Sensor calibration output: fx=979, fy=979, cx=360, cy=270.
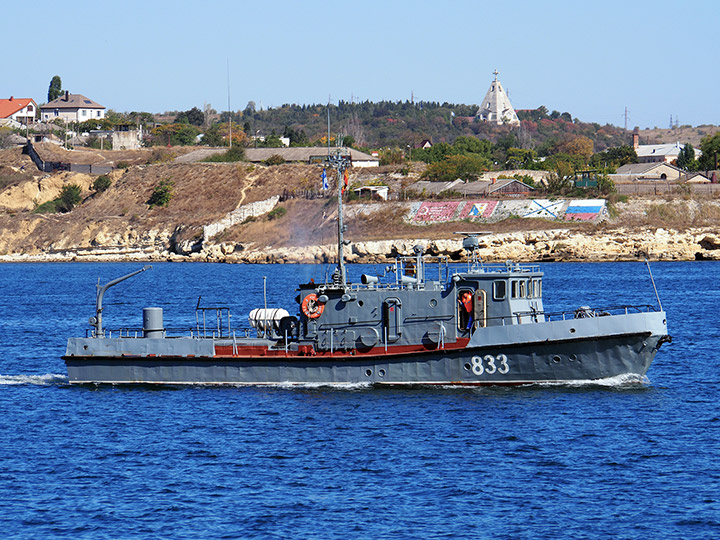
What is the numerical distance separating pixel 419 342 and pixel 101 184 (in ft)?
419

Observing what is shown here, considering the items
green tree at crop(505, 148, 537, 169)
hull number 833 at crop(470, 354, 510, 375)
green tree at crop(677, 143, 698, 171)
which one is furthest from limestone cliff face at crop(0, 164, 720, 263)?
hull number 833 at crop(470, 354, 510, 375)

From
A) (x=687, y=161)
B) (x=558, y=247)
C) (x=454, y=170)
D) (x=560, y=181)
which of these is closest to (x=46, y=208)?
(x=454, y=170)

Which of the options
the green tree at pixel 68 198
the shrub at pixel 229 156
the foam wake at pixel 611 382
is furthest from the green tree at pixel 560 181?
the foam wake at pixel 611 382

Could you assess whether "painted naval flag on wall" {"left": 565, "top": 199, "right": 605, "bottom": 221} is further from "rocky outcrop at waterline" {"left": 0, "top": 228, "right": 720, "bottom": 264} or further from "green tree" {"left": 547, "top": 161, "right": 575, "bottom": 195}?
"green tree" {"left": 547, "top": 161, "right": 575, "bottom": 195}

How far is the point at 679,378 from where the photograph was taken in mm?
39125

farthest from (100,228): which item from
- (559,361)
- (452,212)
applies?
(559,361)

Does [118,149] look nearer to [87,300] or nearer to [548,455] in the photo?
[87,300]

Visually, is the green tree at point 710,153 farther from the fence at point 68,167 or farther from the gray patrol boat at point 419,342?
the gray patrol boat at point 419,342

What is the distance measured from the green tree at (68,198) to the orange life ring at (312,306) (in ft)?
405

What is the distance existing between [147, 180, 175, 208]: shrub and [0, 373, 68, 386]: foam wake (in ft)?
356

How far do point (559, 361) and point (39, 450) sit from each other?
17089 mm

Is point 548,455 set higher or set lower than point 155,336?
lower

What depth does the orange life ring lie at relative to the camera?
3506 centimetres

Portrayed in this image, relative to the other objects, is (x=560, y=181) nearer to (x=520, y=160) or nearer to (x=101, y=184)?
(x=520, y=160)
